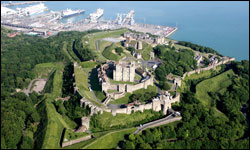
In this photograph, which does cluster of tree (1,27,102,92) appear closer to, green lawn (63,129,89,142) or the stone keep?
the stone keep

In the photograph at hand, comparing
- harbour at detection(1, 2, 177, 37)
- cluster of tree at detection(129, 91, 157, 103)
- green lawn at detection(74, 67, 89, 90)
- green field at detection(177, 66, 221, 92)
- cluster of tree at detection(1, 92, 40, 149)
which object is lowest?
harbour at detection(1, 2, 177, 37)

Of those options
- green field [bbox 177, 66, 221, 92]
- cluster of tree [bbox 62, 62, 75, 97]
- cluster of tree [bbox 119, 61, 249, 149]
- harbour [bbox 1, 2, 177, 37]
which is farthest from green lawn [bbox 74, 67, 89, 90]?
harbour [bbox 1, 2, 177, 37]

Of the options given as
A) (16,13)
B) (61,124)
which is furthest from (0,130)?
(16,13)

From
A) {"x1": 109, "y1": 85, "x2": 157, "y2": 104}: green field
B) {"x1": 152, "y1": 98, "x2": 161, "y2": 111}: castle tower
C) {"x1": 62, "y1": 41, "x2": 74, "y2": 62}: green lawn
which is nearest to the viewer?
{"x1": 152, "y1": 98, "x2": 161, "y2": 111}: castle tower

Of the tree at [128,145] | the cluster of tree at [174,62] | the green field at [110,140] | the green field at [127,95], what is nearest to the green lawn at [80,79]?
the green field at [127,95]

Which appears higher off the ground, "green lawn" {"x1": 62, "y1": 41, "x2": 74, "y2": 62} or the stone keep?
the stone keep

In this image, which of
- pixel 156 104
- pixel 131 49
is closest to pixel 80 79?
pixel 156 104
